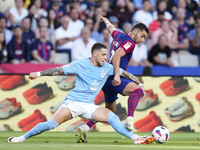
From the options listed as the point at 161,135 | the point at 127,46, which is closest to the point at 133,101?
the point at 161,135

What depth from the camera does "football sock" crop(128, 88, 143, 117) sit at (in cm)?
538

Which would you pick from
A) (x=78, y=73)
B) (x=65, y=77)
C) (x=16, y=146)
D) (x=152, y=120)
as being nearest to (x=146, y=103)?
(x=152, y=120)

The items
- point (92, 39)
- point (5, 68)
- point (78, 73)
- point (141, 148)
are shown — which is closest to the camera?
point (141, 148)

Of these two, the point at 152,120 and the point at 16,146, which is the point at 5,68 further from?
the point at 16,146

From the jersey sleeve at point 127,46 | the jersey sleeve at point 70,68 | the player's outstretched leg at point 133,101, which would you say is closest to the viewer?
the jersey sleeve at point 70,68

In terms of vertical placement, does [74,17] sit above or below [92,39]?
above

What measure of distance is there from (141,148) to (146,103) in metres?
4.02

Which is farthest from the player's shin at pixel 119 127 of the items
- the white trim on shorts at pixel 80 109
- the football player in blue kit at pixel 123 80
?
the white trim on shorts at pixel 80 109

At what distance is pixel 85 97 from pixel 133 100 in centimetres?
79

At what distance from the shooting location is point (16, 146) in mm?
4684

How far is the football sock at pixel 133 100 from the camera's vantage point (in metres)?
5.38

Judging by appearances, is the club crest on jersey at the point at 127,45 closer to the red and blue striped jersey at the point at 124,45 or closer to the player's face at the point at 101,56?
the red and blue striped jersey at the point at 124,45

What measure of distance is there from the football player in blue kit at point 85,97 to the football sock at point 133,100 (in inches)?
12.5

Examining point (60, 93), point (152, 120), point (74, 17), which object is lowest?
point (152, 120)
